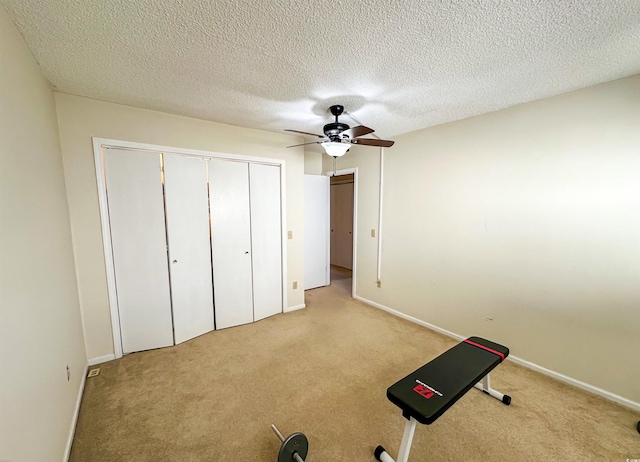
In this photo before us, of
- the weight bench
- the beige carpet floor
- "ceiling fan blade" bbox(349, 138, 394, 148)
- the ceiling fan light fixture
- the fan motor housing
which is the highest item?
the fan motor housing

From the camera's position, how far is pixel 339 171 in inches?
163

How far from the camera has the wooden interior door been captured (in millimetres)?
5645

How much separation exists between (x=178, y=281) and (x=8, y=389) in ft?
5.78

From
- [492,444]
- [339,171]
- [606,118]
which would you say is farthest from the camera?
[339,171]

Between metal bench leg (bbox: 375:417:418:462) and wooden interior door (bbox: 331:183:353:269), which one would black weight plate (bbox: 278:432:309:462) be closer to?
metal bench leg (bbox: 375:417:418:462)

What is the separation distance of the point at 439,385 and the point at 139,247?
8.99 ft

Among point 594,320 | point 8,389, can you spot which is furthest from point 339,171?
point 8,389

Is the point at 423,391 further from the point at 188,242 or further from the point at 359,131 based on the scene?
the point at 188,242

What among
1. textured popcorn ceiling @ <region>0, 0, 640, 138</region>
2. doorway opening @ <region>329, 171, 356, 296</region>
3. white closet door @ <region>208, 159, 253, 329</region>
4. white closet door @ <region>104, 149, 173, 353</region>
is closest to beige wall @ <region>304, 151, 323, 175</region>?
doorway opening @ <region>329, 171, 356, 296</region>

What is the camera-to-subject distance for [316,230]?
4453mm

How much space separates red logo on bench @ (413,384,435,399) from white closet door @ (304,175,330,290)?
3110 mm

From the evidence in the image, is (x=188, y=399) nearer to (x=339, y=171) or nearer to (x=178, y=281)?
(x=178, y=281)

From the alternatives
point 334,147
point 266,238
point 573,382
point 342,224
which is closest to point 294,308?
point 266,238

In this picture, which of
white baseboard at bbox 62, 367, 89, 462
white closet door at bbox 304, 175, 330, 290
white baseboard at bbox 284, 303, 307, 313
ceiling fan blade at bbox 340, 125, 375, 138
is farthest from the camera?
white closet door at bbox 304, 175, 330, 290
